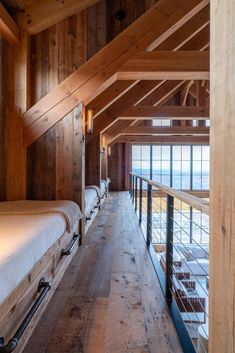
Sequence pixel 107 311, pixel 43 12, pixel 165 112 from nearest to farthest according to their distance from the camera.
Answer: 1. pixel 107 311
2. pixel 43 12
3. pixel 165 112

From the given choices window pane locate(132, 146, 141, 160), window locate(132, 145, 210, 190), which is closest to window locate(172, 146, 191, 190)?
window locate(132, 145, 210, 190)

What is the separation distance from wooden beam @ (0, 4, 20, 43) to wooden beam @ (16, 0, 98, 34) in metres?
0.14

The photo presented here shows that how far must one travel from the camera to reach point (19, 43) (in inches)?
116

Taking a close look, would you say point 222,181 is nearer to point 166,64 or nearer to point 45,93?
point 45,93

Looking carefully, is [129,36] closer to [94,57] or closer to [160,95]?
[94,57]

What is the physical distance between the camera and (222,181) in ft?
2.20

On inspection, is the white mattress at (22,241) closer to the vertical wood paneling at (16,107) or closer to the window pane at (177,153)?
the vertical wood paneling at (16,107)

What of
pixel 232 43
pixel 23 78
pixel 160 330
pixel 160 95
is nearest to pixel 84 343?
pixel 160 330

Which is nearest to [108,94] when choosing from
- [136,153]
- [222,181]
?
[222,181]

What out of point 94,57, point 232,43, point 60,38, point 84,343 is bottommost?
point 84,343

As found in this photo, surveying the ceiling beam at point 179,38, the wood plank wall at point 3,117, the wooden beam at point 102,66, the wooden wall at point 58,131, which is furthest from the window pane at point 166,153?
the wood plank wall at point 3,117

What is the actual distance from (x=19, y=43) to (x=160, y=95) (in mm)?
4683

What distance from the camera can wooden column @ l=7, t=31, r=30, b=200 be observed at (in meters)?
2.93

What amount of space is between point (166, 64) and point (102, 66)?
0.91 m
